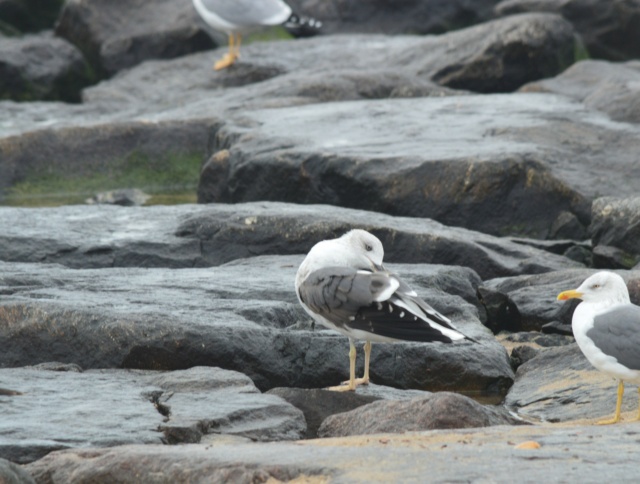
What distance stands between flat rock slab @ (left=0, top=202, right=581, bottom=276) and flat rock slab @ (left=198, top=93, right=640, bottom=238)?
0.91m

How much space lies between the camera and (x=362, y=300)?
545cm

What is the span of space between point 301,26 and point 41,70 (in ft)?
13.4

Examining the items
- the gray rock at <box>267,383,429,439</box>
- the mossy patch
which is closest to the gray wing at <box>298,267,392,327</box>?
the gray rock at <box>267,383,429,439</box>

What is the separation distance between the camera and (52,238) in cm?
826

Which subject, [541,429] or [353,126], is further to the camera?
[353,126]

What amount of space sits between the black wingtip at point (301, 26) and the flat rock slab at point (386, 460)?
13168mm

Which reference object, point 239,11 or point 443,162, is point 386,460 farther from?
point 239,11

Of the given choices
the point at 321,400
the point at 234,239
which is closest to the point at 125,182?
the point at 234,239

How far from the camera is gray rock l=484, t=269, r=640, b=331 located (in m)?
7.29

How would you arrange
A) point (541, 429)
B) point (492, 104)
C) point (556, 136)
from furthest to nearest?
point (492, 104), point (556, 136), point (541, 429)

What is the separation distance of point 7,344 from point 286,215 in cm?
294

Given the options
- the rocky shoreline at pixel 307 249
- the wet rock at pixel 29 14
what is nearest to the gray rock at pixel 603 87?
the rocky shoreline at pixel 307 249

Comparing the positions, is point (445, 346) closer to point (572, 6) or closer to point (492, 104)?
point (492, 104)

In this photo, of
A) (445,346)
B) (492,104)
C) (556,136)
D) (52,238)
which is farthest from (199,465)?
(492,104)
